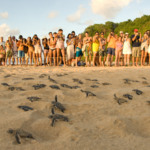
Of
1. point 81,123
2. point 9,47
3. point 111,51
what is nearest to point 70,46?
point 111,51

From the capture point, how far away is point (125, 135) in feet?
5.88

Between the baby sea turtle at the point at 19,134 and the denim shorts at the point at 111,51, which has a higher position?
the denim shorts at the point at 111,51

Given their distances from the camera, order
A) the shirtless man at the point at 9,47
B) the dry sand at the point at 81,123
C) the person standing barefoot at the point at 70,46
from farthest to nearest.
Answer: the shirtless man at the point at 9,47 < the person standing barefoot at the point at 70,46 < the dry sand at the point at 81,123

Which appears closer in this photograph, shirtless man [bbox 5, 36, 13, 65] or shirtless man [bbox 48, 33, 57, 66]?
shirtless man [bbox 48, 33, 57, 66]

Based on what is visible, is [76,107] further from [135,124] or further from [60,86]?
[60,86]

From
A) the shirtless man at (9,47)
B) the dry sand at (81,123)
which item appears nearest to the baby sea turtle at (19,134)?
the dry sand at (81,123)

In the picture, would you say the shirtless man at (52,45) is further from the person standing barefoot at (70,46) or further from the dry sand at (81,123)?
the dry sand at (81,123)

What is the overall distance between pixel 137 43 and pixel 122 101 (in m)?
6.01

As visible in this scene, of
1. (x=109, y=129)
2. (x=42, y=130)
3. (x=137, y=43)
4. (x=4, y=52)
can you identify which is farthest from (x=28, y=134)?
(x=4, y=52)

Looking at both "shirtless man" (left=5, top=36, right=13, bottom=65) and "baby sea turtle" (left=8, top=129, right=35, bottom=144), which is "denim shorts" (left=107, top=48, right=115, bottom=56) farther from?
"baby sea turtle" (left=8, top=129, right=35, bottom=144)

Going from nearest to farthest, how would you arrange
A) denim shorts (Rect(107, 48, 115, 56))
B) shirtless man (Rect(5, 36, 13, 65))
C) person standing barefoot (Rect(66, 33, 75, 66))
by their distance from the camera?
denim shorts (Rect(107, 48, 115, 56)) < person standing barefoot (Rect(66, 33, 75, 66)) < shirtless man (Rect(5, 36, 13, 65))

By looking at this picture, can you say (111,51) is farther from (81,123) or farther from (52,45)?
(81,123)

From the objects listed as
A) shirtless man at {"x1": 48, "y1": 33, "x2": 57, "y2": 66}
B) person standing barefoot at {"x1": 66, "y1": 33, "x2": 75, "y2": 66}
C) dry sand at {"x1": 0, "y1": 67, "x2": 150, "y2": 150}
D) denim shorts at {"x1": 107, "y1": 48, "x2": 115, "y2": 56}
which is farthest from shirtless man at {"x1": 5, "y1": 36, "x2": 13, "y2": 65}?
dry sand at {"x1": 0, "y1": 67, "x2": 150, "y2": 150}

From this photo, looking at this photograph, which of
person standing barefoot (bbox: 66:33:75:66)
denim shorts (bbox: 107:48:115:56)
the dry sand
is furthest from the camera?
person standing barefoot (bbox: 66:33:75:66)
